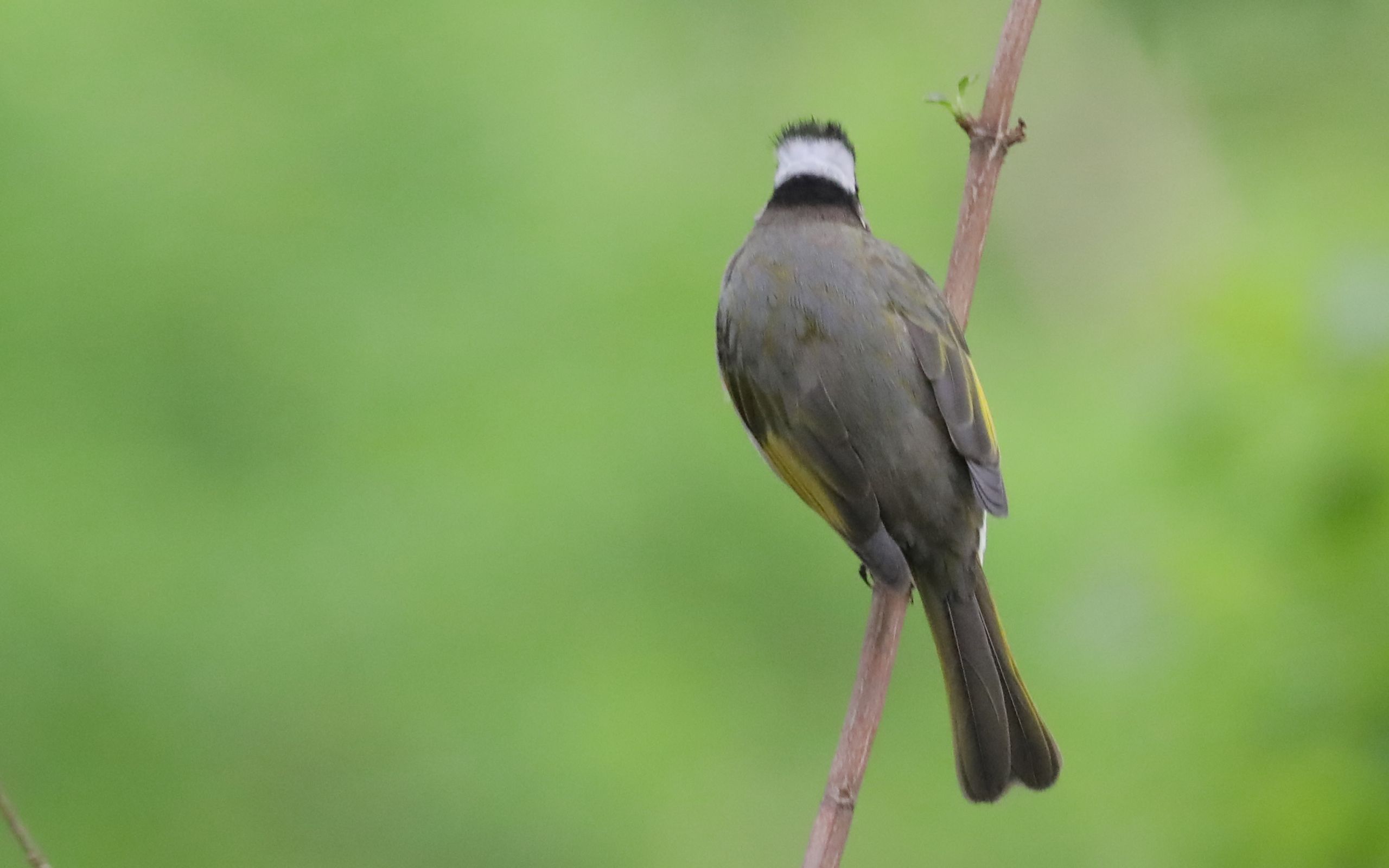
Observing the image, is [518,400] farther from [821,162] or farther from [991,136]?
[991,136]

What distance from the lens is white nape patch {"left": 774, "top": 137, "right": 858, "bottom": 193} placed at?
160 inches

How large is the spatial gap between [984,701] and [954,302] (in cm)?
84

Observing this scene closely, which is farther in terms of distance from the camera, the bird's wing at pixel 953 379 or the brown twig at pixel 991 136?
the bird's wing at pixel 953 379

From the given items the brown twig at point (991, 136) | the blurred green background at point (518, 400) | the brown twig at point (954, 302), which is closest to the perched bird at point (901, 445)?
the brown twig at point (954, 302)

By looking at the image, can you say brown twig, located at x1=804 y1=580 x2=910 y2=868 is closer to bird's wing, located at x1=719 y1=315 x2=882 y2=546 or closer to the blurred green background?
bird's wing, located at x1=719 y1=315 x2=882 y2=546

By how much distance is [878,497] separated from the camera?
3.40 meters

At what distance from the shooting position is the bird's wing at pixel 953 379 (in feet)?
11.2

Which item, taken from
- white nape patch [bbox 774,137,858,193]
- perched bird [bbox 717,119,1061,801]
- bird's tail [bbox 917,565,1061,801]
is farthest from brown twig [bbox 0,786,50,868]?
white nape patch [bbox 774,137,858,193]

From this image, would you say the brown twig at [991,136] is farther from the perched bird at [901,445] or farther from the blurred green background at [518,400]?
the blurred green background at [518,400]

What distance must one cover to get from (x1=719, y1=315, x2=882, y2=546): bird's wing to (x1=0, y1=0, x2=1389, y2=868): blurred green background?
1918mm

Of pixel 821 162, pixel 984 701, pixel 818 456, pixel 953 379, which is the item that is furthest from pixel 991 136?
pixel 984 701

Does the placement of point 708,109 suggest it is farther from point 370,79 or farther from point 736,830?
point 736,830

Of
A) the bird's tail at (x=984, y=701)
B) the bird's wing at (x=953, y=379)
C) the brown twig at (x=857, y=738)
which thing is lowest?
the brown twig at (x=857, y=738)

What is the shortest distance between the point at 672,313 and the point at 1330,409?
487 centimetres
